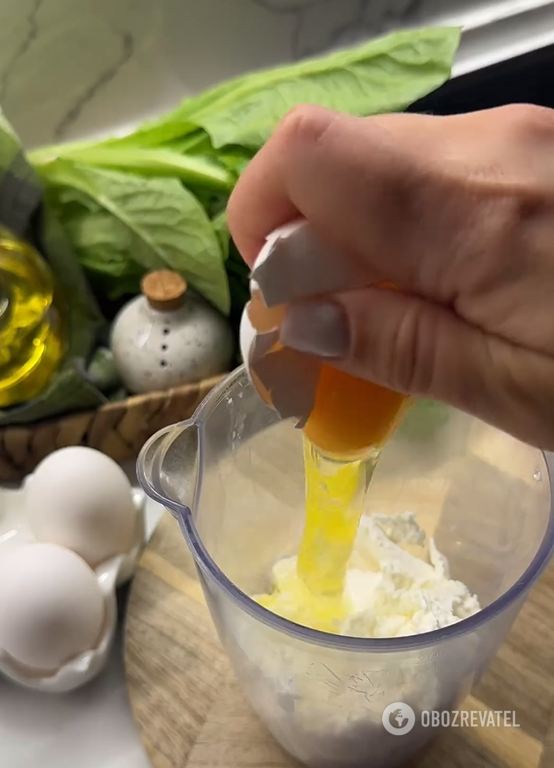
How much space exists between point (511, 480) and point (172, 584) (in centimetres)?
28

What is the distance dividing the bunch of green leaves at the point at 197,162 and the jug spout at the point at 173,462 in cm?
22

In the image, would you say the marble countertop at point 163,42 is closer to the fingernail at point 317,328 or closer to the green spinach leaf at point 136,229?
the green spinach leaf at point 136,229

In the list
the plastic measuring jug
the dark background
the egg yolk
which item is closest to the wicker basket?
the plastic measuring jug

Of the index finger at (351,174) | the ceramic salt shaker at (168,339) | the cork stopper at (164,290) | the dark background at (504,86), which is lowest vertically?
the ceramic salt shaker at (168,339)

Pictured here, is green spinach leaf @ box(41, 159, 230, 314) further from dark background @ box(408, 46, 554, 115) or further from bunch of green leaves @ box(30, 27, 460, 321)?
dark background @ box(408, 46, 554, 115)

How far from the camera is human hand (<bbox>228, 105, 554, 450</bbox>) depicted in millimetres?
294

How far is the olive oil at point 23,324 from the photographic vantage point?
70 centimetres

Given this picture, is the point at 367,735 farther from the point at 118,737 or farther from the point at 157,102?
the point at 157,102

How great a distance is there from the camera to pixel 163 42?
82cm

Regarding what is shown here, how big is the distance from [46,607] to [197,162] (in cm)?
43

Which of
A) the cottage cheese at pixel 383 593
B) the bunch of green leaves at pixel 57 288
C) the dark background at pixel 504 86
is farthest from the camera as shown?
the dark background at pixel 504 86

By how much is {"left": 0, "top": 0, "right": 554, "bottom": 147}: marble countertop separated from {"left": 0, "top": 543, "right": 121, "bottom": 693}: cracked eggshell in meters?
0.47

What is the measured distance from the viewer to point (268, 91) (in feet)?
2.57

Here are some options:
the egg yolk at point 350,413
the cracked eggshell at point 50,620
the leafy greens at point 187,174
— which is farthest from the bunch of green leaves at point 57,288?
the egg yolk at point 350,413
